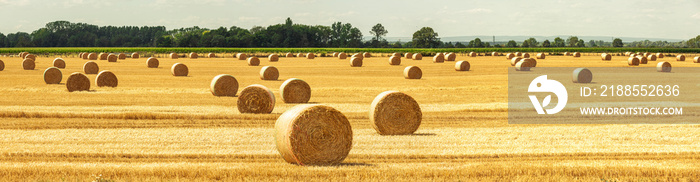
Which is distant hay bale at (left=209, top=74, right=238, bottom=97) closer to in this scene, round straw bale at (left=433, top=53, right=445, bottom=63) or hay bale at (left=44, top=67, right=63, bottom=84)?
hay bale at (left=44, top=67, right=63, bottom=84)

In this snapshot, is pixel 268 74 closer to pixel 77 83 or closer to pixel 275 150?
pixel 77 83

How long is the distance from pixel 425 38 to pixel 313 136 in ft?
425

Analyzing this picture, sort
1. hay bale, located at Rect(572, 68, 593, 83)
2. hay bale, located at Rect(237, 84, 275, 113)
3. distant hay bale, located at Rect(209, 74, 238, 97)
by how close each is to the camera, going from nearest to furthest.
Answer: hay bale, located at Rect(237, 84, 275, 113), distant hay bale, located at Rect(209, 74, 238, 97), hay bale, located at Rect(572, 68, 593, 83)

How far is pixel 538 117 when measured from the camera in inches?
822

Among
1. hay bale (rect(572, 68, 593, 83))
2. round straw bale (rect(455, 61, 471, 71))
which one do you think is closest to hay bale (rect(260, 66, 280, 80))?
round straw bale (rect(455, 61, 471, 71))

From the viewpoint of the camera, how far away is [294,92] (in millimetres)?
25188

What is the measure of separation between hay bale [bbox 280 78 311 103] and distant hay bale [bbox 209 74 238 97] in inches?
144

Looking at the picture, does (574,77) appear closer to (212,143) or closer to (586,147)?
(586,147)

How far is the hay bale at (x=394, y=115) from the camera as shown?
17.2 metres

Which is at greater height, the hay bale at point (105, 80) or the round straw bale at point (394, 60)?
the hay bale at point (105, 80)

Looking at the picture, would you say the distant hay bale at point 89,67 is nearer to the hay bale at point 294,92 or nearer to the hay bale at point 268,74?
the hay bale at point 268,74

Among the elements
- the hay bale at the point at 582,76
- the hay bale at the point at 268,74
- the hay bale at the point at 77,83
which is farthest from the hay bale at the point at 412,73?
the hay bale at the point at 77,83

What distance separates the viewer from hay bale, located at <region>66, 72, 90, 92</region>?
97.3 feet

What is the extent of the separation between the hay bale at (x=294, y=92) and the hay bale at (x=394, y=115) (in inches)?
319
